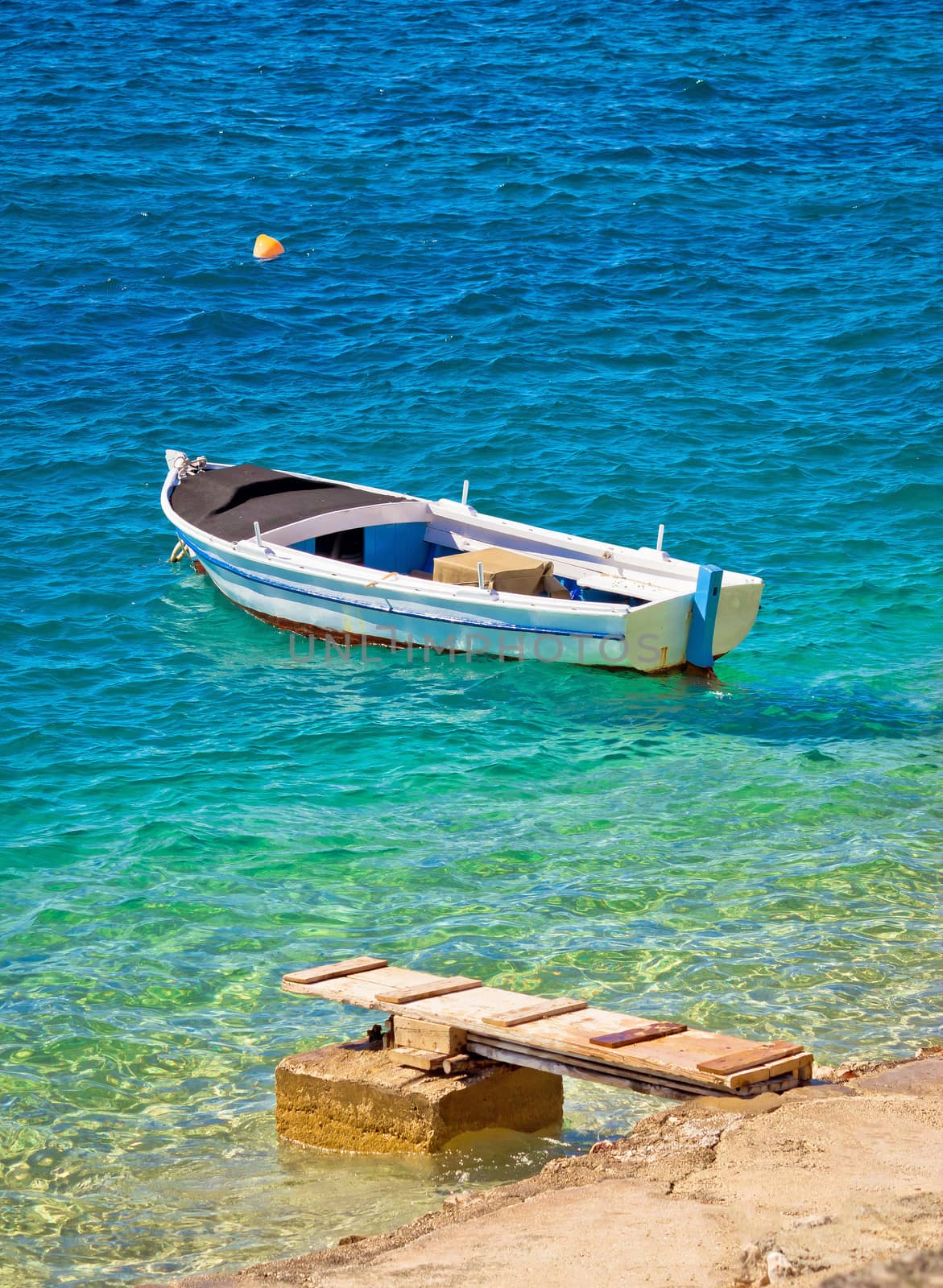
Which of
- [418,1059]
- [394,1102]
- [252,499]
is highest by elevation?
[252,499]

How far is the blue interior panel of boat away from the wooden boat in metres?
0.01

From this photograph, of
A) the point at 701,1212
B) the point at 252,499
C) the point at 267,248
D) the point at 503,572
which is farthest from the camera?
the point at 267,248

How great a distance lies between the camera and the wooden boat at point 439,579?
49.3 ft

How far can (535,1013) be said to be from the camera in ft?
24.1

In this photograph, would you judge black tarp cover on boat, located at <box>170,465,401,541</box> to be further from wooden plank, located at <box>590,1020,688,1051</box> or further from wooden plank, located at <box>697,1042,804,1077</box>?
wooden plank, located at <box>697,1042,804,1077</box>

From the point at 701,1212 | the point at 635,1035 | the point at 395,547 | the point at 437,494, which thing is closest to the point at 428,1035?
the point at 635,1035

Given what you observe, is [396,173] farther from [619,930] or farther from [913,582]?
[619,930]

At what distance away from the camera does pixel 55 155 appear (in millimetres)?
33344

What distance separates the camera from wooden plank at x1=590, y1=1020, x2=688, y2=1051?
6941 millimetres

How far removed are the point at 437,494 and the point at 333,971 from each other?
13496 mm

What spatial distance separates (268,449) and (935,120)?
19246 mm

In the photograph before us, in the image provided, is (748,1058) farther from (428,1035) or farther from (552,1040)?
(428,1035)

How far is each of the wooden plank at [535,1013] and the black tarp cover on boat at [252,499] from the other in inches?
415

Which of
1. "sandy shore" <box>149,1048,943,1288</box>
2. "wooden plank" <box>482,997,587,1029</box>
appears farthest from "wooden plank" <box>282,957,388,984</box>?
"sandy shore" <box>149,1048,943,1288</box>
